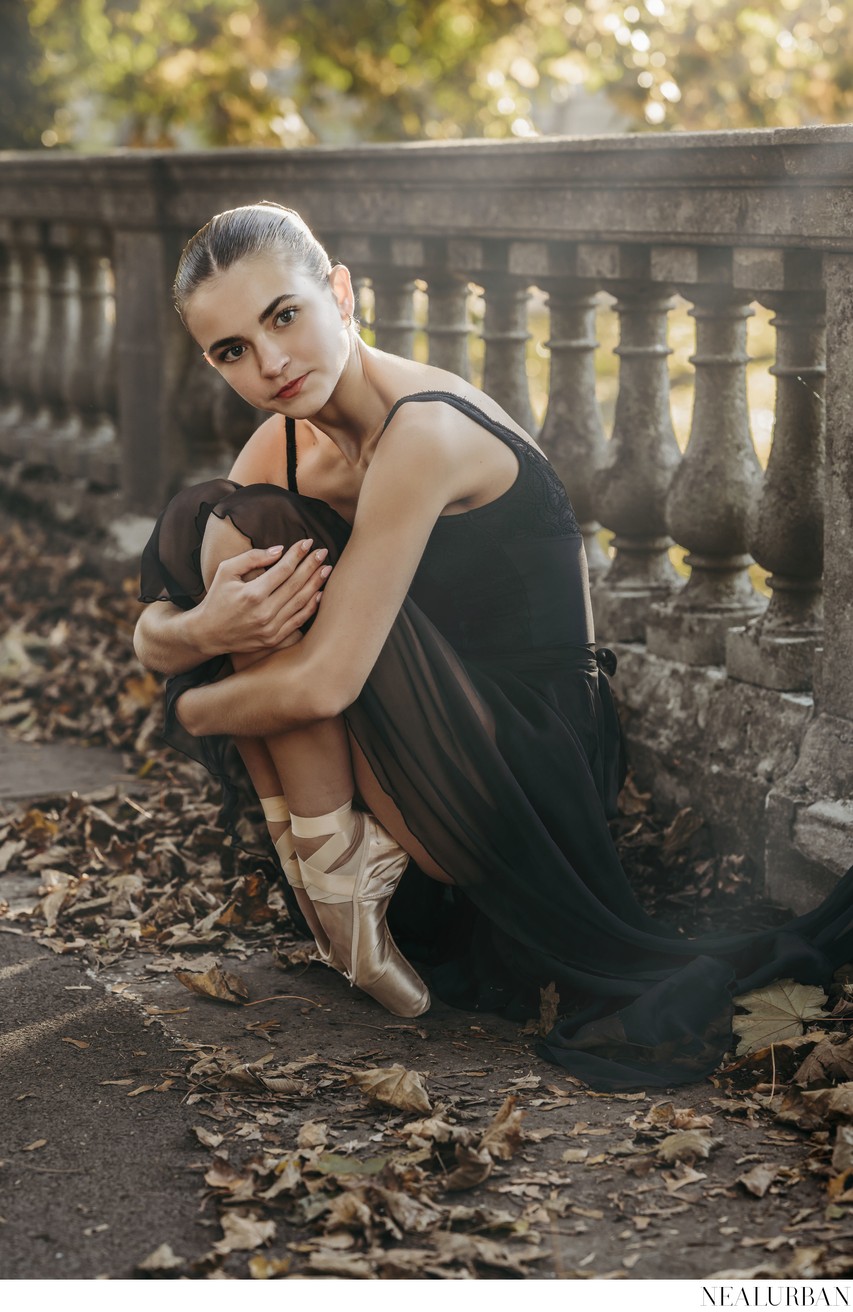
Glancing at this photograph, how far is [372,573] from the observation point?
9.59 ft

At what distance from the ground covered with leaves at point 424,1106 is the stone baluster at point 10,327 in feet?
12.9

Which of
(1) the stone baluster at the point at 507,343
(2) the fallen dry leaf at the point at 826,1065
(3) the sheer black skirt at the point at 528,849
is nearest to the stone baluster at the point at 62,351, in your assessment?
(1) the stone baluster at the point at 507,343

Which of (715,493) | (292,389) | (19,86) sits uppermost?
(19,86)

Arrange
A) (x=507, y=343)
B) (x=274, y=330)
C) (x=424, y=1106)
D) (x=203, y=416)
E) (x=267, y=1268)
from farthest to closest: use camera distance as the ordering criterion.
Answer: (x=203, y=416) < (x=507, y=343) < (x=274, y=330) < (x=424, y=1106) < (x=267, y=1268)

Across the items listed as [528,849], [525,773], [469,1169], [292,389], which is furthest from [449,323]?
[469,1169]

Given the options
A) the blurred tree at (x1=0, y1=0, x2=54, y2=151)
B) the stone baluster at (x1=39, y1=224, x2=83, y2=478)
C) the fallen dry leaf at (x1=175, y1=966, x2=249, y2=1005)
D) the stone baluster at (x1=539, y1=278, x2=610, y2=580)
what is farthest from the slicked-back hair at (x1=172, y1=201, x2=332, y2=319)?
the blurred tree at (x1=0, y1=0, x2=54, y2=151)

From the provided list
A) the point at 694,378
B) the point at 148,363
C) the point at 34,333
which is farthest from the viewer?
the point at 34,333

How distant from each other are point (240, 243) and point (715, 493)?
1.31 m

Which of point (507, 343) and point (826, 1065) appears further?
point (507, 343)

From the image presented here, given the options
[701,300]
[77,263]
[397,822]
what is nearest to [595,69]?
[77,263]

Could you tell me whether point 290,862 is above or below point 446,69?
below

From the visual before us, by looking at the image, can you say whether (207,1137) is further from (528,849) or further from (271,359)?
(271,359)

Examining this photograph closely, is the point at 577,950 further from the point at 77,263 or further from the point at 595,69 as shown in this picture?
the point at 595,69

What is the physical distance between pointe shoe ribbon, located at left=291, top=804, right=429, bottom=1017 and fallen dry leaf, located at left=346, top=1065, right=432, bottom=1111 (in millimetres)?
321
